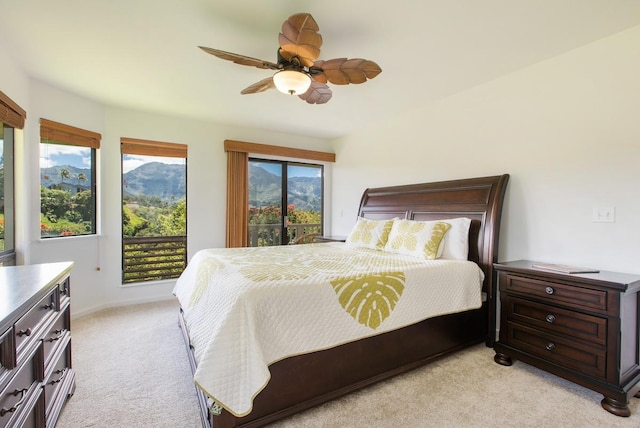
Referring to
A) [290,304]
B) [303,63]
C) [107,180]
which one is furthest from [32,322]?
[107,180]

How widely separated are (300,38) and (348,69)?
0.45 meters

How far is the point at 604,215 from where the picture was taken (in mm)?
2238

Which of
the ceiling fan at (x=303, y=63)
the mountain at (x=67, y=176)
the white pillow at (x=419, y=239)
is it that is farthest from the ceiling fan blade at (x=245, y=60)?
the mountain at (x=67, y=176)

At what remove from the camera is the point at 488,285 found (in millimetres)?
2660

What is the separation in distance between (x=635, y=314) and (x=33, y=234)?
5.19m

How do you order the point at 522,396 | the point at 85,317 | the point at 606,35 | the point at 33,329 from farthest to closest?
the point at 85,317 < the point at 606,35 < the point at 522,396 < the point at 33,329

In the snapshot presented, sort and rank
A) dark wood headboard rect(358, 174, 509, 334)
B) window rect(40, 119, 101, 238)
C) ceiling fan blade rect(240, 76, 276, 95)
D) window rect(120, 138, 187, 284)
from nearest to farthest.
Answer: ceiling fan blade rect(240, 76, 276, 95) < dark wood headboard rect(358, 174, 509, 334) < window rect(40, 119, 101, 238) < window rect(120, 138, 187, 284)

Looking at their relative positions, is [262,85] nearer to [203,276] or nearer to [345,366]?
[203,276]

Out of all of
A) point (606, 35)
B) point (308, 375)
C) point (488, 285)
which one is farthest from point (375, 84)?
point (308, 375)

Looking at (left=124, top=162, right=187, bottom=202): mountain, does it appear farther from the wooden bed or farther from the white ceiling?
the wooden bed

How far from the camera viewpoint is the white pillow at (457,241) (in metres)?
2.73

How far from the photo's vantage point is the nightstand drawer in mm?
1895

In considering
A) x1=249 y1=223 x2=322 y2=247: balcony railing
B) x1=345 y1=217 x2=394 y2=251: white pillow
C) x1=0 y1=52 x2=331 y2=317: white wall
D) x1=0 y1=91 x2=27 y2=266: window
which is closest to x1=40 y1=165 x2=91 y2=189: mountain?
x1=0 y1=52 x2=331 y2=317: white wall

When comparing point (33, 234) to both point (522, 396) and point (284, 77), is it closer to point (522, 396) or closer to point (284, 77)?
point (284, 77)
